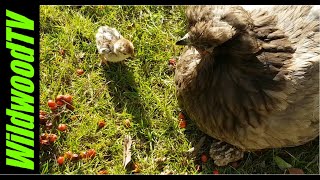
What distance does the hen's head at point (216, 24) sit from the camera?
102 inches

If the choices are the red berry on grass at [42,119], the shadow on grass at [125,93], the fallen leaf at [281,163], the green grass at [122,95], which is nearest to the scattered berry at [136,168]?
the green grass at [122,95]

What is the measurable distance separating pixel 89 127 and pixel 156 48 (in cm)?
87

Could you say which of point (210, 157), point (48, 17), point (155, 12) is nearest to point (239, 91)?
point (210, 157)

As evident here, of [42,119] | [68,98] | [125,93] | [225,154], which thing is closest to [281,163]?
[225,154]

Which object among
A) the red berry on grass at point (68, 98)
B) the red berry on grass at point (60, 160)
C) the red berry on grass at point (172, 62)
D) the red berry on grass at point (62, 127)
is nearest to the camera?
the red berry on grass at point (60, 160)

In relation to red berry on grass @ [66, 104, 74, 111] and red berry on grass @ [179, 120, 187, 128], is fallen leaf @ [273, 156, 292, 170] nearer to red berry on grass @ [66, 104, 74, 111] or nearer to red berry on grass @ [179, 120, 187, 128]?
red berry on grass @ [179, 120, 187, 128]

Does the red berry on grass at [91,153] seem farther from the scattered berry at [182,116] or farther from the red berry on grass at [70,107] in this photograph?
the scattered berry at [182,116]

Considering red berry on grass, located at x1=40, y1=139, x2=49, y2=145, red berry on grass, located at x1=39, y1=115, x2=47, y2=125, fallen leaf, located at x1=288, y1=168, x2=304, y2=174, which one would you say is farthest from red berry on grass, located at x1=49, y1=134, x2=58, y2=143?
fallen leaf, located at x1=288, y1=168, x2=304, y2=174

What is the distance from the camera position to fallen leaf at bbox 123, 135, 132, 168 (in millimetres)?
3468

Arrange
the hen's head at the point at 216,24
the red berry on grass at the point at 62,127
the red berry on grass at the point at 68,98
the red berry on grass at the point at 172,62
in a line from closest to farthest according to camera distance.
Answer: the hen's head at the point at 216,24, the red berry on grass at the point at 62,127, the red berry on grass at the point at 68,98, the red berry on grass at the point at 172,62

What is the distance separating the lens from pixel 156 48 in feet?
12.9

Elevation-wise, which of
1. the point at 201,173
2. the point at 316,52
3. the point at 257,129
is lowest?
the point at 201,173

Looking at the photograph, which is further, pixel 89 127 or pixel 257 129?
pixel 89 127

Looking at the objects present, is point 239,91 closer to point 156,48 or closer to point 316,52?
point 316,52
